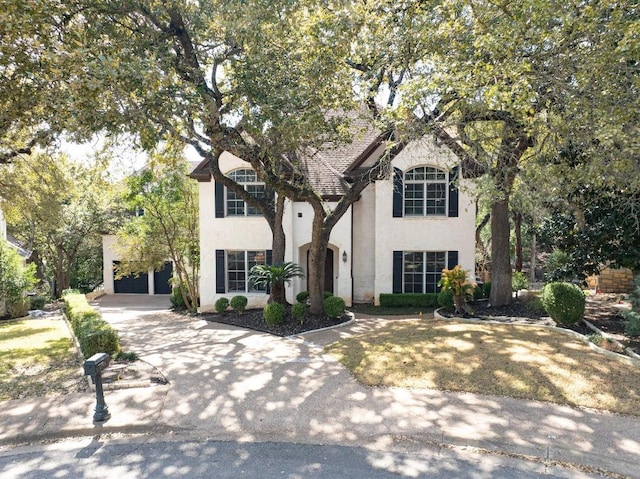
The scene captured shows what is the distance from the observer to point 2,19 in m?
7.00

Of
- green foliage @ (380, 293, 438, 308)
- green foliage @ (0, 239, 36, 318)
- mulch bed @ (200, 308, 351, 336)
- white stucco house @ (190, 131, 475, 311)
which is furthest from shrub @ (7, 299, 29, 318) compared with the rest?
green foliage @ (380, 293, 438, 308)

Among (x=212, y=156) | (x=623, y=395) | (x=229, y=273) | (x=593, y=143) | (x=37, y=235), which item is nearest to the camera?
(x=623, y=395)

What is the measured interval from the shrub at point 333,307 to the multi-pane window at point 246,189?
5.45 meters

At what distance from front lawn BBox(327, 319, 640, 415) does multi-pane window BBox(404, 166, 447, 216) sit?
22.1 feet

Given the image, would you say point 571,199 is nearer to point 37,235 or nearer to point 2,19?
point 2,19

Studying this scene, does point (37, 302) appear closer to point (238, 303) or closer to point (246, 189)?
point (238, 303)

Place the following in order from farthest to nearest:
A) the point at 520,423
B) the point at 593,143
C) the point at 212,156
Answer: the point at 212,156 → the point at 593,143 → the point at 520,423

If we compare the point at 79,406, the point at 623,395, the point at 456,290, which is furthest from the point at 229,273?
the point at 623,395

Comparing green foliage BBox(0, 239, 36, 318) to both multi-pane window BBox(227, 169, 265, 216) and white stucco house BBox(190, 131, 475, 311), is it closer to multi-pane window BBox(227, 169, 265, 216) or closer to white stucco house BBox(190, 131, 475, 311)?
white stucco house BBox(190, 131, 475, 311)

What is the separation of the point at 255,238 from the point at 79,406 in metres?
10.9

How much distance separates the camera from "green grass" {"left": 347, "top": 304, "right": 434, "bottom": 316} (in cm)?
1578

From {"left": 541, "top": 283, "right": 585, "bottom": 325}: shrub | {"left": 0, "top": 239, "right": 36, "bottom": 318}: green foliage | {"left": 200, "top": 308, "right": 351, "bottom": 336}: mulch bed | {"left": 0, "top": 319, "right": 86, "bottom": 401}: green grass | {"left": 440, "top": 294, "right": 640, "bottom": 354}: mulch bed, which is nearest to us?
{"left": 0, "top": 319, "right": 86, "bottom": 401}: green grass

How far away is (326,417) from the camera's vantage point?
20.9 feet

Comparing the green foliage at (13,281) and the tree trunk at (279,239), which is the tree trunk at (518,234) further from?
the green foliage at (13,281)
